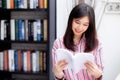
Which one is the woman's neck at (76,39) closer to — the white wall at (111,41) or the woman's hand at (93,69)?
the woman's hand at (93,69)

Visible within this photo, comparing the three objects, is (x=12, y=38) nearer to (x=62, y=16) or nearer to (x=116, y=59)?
(x=62, y=16)

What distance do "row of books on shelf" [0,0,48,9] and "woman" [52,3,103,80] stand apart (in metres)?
0.80

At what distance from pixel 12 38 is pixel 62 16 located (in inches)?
21.8

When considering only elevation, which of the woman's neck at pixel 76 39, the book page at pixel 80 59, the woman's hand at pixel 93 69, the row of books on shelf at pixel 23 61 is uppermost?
the woman's neck at pixel 76 39

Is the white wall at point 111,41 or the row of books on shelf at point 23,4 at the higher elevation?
the row of books on shelf at point 23,4

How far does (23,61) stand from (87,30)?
42.2 inches

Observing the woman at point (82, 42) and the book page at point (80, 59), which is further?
the woman at point (82, 42)

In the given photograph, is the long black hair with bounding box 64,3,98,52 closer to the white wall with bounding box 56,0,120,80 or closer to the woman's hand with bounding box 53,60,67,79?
the woman's hand with bounding box 53,60,67,79

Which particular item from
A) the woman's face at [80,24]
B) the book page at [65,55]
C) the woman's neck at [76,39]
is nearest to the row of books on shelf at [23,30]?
the woman's neck at [76,39]

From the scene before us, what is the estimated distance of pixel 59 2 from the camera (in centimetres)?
245

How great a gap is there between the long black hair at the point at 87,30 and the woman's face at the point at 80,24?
0.8 inches

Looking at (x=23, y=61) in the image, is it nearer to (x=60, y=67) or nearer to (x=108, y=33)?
(x=108, y=33)

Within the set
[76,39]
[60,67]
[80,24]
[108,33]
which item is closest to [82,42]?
[76,39]

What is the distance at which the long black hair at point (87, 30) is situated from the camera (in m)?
1.46
